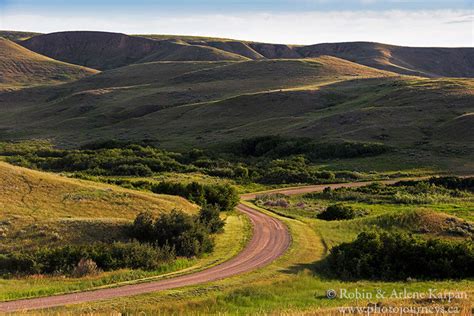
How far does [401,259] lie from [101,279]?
13978 millimetres

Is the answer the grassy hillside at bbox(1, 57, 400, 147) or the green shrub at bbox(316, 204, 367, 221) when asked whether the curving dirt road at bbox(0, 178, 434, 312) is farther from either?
the grassy hillside at bbox(1, 57, 400, 147)

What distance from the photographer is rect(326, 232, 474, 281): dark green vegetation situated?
2359 centimetres

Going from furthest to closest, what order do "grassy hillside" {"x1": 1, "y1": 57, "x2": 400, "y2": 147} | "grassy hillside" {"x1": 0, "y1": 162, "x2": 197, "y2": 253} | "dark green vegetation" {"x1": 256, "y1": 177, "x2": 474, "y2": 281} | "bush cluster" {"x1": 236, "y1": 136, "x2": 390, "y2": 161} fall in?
"grassy hillside" {"x1": 1, "y1": 57, "x2": 400, "y2": 147} < "bush cluster" {"x1": 236, "y1": 136, "x2": 390, "y2": 161} < "grassy hillside" {"x1": 0, "y1": 162, "x2": 197, "y2": 253} < "dark green vegetation" {"x1": 256, "y1": 177, "x2": 474, "y2": 281}

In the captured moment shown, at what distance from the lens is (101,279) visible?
21.7m

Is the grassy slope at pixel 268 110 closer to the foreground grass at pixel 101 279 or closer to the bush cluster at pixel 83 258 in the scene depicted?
the foreground grass at pixel 101 279

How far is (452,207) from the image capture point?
43.1 meters

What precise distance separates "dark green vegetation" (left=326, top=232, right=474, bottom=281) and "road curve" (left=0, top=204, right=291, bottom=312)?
3863 millimetres

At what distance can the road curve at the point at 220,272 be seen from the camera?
Result: 18469 millimetres

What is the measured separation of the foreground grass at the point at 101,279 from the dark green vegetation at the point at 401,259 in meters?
6.12

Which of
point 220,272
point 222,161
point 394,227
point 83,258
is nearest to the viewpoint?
point 83,258

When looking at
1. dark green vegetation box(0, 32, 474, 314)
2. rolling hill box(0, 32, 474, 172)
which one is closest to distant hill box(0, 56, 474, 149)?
rolling hill box(0, 32, 474, 172)

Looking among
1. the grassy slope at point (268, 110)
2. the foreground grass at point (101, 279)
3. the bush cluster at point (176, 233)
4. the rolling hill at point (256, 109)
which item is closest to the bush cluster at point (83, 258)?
the foreground grass at point (101, 279)

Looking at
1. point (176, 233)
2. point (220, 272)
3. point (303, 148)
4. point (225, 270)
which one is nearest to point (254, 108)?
point (303, 148)

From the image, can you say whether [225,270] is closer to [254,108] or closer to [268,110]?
[268,110]
